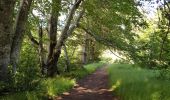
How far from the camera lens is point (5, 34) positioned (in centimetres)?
1118

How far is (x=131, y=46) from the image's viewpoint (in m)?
19.6

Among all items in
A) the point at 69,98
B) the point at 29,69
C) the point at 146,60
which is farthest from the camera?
the point at 146,60

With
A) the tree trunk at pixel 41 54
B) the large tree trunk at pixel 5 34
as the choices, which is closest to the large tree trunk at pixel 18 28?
the large tree trunk at pixel 5 34

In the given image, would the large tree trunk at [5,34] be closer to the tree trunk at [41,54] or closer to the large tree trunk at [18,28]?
the large tree trunk at [18,28]

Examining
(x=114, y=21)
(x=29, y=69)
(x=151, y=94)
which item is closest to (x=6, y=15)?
(x=29, y=69)

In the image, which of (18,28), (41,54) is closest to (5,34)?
(18,28)

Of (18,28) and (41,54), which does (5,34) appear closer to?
(18,28)

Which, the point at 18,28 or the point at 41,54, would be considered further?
the point at 41,54

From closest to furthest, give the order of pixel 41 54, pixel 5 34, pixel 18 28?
1. pixel 5 34
2. pixel 18 28
3. pixel 41 54

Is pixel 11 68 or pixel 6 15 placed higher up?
pixel 6 15

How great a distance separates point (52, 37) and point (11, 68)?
27.6ft

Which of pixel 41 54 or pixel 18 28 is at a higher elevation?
pixel 18 28

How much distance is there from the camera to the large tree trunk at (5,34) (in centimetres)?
1100

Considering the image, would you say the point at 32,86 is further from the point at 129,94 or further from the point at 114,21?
the point at 114,21
